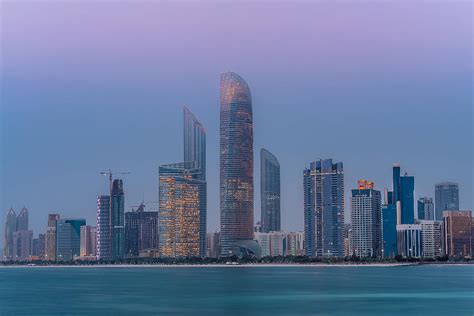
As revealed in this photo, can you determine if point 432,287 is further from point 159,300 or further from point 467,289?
point 159,300

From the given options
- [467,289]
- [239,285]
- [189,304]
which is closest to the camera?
[189,304]

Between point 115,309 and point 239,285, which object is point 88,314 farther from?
point 239,285

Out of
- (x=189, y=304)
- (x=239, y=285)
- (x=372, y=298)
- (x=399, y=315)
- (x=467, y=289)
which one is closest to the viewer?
(x=399, y=315)

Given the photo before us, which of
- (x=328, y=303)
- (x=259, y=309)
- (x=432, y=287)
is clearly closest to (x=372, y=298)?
(x=328, y=303)

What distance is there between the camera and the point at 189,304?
99.6 metres

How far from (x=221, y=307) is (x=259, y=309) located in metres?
5.07

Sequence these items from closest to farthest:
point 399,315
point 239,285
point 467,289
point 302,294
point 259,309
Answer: point 399,315 < point 259,309 < point 302,294 < point 467,289 < point 239,285

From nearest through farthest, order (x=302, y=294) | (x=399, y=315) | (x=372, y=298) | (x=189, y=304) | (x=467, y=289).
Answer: (x=399, y=315)
(x=189, y=304)
(x=372, y=298)
(x=302, y=294)
(x=467, y=289)

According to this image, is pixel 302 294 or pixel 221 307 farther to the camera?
pixel 302 294

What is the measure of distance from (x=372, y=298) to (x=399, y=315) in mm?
21836

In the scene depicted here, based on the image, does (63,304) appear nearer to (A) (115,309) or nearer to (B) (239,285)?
(A) (115,309)

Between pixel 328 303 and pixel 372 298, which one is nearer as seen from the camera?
pixel 328 303

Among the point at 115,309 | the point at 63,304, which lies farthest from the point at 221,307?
the point at 63,304

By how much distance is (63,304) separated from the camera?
10212 cm
